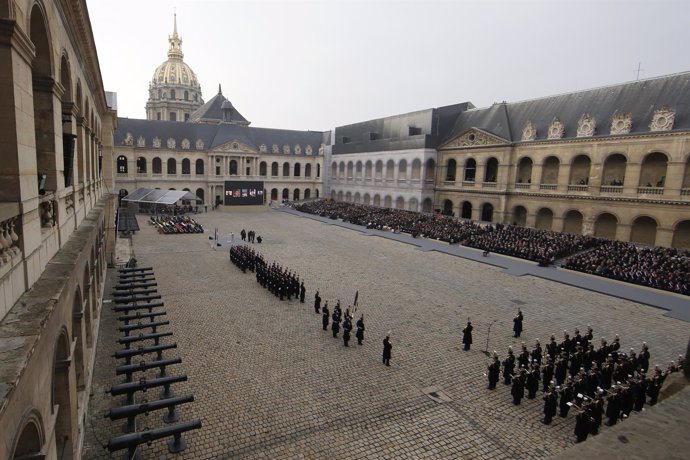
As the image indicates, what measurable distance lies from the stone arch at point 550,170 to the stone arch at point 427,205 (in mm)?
14881

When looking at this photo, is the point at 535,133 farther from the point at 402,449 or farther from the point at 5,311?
the point at 5,311

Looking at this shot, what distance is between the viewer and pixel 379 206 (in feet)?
196

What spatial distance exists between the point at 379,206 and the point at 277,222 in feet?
58.0

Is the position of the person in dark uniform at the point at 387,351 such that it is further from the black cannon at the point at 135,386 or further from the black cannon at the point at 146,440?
the black cannon at the point at 146,440

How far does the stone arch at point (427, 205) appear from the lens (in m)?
51.9

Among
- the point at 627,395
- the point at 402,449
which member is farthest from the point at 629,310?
the point at 402,449

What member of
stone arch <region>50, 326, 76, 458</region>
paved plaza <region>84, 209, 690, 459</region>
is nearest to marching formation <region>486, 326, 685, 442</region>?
paved plaza <region>84, 209, 690, 459</region>

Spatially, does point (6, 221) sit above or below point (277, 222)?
above

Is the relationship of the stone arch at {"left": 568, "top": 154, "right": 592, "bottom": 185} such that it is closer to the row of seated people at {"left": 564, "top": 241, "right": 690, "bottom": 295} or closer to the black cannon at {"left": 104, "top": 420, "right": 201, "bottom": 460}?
the row of seated people at {"left": 564, "top": 241, "right": 690, "bottom": 295}

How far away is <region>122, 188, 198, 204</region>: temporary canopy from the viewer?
49456 millimetres

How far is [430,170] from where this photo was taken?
171 ft

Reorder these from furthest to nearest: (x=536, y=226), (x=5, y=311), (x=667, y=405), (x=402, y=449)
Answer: (x=536, y=226) < (x=402, y=449) < (x=667, y=405) < (x=5, y=311)

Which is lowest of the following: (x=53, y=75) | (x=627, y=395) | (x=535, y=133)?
(x=627, y=395)

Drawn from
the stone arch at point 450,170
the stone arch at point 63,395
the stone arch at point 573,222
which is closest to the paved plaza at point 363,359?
the stone arch at point 63,395
